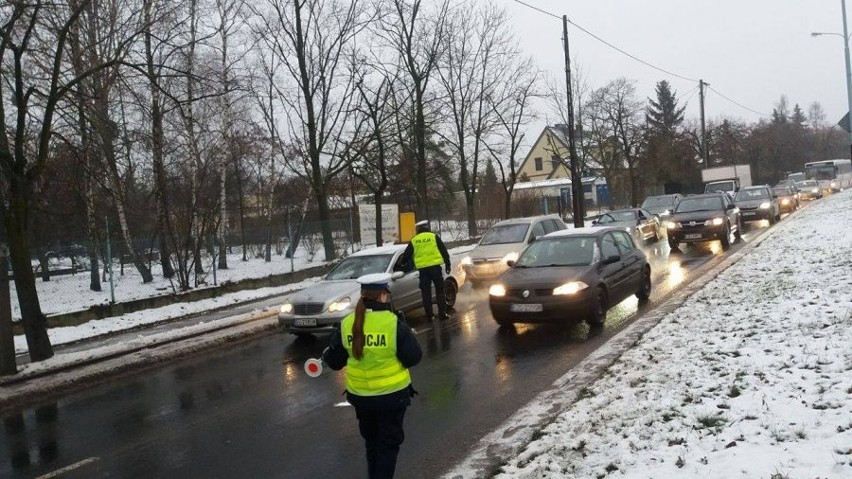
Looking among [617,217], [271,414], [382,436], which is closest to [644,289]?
[271,414]

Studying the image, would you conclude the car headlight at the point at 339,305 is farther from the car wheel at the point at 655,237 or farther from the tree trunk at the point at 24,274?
the car wheel at the point at 655,237

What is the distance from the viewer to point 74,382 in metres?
9.70

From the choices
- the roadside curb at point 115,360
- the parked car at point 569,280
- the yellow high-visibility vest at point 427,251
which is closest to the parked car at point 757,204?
the parked car at point 569,280

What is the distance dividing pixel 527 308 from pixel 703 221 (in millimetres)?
12152

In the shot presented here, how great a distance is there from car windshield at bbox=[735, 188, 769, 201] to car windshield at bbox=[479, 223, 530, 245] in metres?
14.9

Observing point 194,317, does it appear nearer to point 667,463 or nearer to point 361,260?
point 361,260

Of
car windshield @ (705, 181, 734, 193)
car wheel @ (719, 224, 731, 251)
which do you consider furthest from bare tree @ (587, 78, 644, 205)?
car wheel @ (719, 224, 731, 251)

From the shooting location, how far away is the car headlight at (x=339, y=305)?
1105cm

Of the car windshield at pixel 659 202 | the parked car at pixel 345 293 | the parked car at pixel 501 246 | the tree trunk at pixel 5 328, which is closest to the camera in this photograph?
the tree trunk at pixel 5 328

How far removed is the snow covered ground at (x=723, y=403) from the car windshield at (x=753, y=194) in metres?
19.9

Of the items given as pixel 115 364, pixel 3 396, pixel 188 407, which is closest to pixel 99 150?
pixel 115 364

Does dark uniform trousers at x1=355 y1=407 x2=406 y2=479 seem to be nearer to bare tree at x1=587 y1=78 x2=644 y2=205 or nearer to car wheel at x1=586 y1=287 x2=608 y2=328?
car wheel at x1=586 y1=287 x2=608 y2=328

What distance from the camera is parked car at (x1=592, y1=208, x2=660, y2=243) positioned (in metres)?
23.3

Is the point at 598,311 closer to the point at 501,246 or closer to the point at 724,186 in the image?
the point at 501,246
